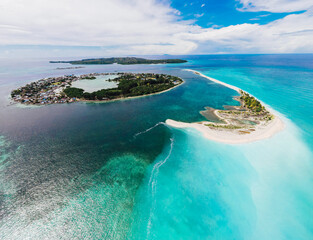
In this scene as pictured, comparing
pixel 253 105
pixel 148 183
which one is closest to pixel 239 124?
pixel 253 105

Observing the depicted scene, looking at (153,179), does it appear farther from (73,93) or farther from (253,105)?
(73,93)

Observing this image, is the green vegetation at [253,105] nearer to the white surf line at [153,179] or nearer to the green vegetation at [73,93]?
the white surf line at [153,179]

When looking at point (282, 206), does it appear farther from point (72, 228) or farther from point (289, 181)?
point (72, 228)

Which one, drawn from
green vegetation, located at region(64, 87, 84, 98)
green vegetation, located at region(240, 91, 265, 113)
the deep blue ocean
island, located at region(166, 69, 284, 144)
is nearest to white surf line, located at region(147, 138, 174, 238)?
the deep blue ocean

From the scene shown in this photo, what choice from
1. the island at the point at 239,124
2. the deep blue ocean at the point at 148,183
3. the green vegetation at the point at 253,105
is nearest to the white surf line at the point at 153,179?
the deep blue ocean at the point at 148,183

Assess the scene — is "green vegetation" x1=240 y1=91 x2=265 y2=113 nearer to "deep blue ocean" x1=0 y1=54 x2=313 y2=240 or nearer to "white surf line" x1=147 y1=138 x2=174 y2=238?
"deep blue ocean" x1=0 y1=54 x2=313 y2=240
